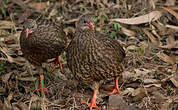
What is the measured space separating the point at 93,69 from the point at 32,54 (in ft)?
4.58

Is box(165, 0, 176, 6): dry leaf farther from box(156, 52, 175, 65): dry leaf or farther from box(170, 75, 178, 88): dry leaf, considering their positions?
box(170, 75, 178, 88): dry leaf

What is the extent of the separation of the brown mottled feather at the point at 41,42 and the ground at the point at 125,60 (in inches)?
17.6

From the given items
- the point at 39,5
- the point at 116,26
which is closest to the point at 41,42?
the point at 116,26

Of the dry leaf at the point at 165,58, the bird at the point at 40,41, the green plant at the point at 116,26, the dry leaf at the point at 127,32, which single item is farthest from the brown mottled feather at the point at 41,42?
Answer: the dry leaf at the point at 165,58

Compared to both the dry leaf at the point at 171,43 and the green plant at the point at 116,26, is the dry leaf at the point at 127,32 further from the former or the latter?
the dry leaf at the point at 171,43

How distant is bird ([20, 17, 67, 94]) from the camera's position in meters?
5.69

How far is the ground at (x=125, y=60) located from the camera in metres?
5.40

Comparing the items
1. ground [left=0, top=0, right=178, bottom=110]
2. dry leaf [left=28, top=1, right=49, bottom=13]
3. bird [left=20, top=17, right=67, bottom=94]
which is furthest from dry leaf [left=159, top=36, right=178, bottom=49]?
dry leaf [left=28, top=1, right=49, bottom=13]

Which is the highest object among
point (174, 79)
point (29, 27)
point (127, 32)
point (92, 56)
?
point (29, 27)

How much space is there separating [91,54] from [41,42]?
1240mm

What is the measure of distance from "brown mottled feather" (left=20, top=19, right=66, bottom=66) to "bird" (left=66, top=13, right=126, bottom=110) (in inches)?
31.8

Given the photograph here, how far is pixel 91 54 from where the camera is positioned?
488cm

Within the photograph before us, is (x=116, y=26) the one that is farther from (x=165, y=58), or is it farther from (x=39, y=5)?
(x=39, y=5)

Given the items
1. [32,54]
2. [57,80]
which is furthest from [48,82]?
[32,54]
